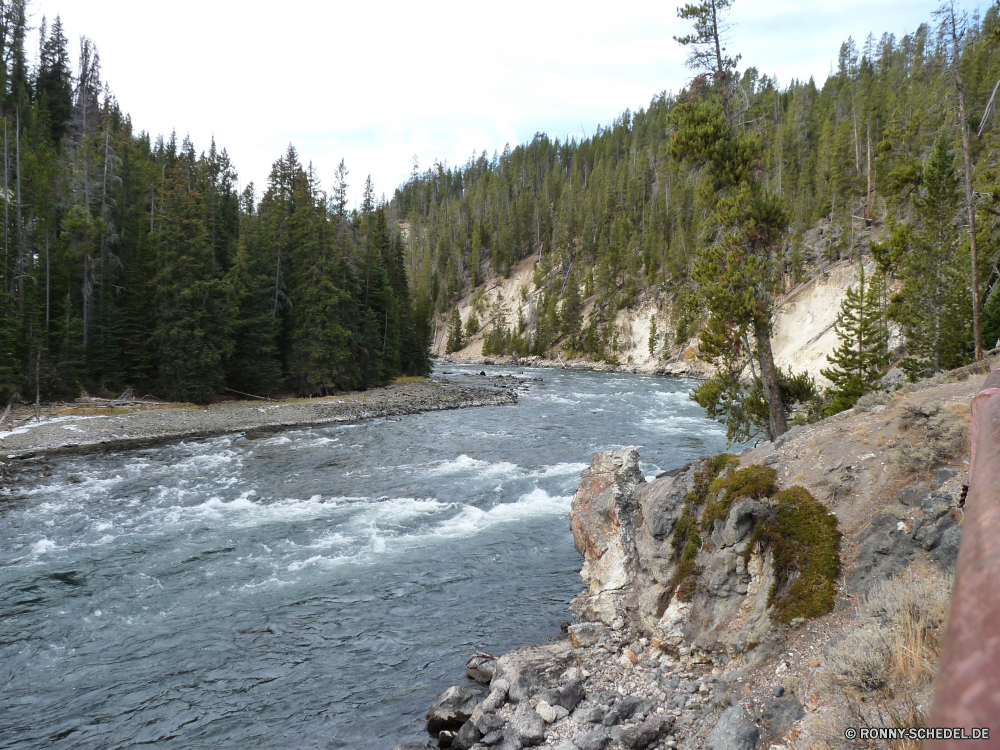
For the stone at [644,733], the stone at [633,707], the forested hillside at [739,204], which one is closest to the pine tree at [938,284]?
the forested hillside at [739,204]

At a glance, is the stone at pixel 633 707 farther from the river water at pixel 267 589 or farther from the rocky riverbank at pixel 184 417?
the rocky riverbank at pixel 184 417

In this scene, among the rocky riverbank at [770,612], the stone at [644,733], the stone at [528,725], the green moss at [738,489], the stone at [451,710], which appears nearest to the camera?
the rocky riverbank at [770,612]

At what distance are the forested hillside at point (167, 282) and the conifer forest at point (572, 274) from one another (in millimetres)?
156

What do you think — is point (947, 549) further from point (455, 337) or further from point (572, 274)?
point (455, 337)

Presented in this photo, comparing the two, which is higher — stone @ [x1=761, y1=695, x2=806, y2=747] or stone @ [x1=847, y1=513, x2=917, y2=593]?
stone @ [x1=847, y1=513, x2=917, y2=593]

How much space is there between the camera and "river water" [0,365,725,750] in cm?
878

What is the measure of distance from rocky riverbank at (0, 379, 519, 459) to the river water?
301 cm

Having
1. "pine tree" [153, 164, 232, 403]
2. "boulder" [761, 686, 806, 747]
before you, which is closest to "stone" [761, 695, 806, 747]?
"boulder" [761, 686, 806, 747]

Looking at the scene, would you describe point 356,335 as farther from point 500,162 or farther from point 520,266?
point 500,162

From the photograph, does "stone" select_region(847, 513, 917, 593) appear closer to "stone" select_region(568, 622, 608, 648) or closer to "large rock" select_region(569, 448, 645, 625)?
"stone" select_region(568, 622, 608, 648)

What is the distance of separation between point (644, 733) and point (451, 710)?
293 cm

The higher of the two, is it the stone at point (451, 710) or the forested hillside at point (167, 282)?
the forested hillside at point (167, 282)

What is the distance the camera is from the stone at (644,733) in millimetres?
6633

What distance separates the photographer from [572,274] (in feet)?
310
